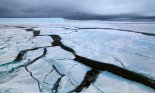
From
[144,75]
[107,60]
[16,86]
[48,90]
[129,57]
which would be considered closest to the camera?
[48,90]

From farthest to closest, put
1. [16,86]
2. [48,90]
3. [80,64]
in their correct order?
1. [80,64]
2. [16,86]
3. [48,90]

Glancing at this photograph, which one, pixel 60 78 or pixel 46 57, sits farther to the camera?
pixel 46 57

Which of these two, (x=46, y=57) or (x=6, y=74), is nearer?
(x=6, y=74)

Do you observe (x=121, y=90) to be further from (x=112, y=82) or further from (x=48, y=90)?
(x=48, y=90)

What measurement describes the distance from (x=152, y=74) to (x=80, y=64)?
1.09m

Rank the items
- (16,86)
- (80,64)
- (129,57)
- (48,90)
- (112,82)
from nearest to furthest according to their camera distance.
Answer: (48,90) < (16,86) < (112,82) < (80,64) < (129,57)

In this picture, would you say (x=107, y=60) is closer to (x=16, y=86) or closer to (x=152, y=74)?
(x=152, y=74)

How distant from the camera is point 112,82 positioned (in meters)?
1.91

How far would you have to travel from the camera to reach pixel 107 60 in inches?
107

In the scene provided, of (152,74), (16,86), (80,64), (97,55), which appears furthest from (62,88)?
(97,55)

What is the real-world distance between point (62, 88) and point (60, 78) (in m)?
0.26

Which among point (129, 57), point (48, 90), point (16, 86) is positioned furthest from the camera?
point (129, 57)

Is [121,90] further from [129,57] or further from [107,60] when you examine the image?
[129,57]

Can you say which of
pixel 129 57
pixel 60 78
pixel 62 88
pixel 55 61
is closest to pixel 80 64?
pixel 55 61
